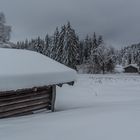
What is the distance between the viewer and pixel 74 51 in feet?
200

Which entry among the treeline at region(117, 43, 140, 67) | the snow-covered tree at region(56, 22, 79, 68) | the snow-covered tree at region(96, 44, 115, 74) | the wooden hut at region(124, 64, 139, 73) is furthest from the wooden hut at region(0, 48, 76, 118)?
the treeline at region(117, 43, 140, 67)

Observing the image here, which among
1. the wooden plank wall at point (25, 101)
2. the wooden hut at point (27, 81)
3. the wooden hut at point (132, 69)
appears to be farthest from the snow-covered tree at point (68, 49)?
the wooden plank wall at point (25, 101)

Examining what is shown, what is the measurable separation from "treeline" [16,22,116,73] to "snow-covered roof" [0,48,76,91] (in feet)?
148

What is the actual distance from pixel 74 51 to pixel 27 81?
49159 millimetres

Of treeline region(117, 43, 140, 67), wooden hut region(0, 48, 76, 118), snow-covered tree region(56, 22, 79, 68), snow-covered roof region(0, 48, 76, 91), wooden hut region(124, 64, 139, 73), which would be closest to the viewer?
snow-covered roof region(0, 48, 76, 91)

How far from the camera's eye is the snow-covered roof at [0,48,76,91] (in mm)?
11436

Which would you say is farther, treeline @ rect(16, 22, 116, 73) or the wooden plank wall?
treeline @ rect(16, 22, 116, 73)

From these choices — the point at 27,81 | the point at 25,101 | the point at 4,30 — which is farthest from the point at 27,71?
the point at 4,30

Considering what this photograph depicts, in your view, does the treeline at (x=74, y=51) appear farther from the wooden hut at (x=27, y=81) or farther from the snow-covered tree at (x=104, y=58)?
the wooden hut at (x=27, y=81)

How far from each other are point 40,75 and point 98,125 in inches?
182

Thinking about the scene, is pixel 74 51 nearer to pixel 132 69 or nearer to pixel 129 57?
pixel 132 69

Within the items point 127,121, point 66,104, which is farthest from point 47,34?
point 127,121

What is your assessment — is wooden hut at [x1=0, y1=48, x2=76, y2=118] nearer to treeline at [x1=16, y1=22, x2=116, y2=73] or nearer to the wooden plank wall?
the wooden plank wall

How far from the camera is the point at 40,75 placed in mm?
12609
